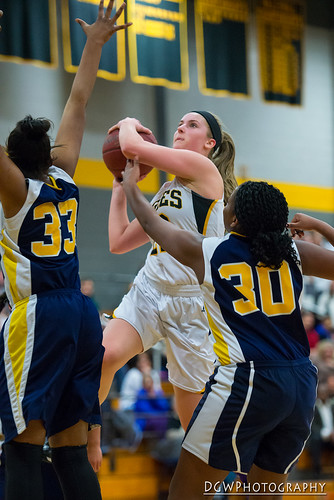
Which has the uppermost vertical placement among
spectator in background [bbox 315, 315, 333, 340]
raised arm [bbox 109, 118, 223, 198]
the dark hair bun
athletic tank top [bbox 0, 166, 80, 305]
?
the dark hair bun

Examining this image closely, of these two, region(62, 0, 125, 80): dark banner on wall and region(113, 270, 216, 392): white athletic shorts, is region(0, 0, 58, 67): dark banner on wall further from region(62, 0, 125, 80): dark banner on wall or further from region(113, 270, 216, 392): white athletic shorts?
region(113, 270, 216, 392): white athletic shorts

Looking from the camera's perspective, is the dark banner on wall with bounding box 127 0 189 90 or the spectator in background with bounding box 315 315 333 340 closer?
the spectator in background with bounding box 315 315 333 340

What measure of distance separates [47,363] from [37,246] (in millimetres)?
509

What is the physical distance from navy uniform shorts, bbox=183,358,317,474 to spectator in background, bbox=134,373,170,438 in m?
6.40

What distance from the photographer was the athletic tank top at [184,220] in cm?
409

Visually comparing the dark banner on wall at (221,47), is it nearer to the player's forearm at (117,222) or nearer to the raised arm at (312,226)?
the player's forearm at (117,222)

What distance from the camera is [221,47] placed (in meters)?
14.1

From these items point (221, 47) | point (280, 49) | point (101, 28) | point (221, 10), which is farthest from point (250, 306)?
point (280, 49)

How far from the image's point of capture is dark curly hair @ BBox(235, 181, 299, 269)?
3076 millimetres

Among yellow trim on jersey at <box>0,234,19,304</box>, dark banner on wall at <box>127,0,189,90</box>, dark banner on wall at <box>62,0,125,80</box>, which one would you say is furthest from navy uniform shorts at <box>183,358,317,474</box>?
dark banner on wall at <box>127,0,189,90</box>

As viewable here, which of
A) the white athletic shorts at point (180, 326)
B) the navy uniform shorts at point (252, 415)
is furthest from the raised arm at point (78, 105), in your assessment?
the navy uniform shorts at point (252, 415)

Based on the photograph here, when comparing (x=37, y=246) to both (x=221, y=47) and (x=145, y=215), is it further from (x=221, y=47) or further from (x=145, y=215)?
(x=221, y=47)

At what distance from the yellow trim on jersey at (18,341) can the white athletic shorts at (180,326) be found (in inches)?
39.9

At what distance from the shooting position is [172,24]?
13.6 metres
